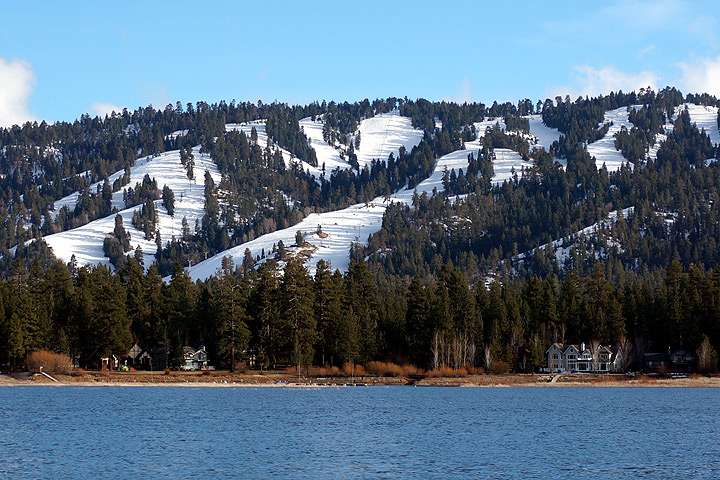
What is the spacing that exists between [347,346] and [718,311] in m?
55.8

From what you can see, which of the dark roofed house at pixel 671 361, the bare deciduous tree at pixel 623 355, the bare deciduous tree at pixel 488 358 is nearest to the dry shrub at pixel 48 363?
the bare deciduous tree at pixel 488 358

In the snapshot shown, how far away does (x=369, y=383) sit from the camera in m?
122

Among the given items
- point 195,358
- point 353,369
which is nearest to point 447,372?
point 353,369

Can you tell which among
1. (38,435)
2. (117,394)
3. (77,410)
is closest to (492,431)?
(38,435)

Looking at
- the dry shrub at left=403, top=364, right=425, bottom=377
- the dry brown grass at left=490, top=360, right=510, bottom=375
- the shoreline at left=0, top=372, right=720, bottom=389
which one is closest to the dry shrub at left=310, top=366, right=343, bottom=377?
the shoreline at left=0, top=372, right=720, bottom=389

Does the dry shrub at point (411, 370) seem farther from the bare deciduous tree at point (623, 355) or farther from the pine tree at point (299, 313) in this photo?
the bare deciduous tree at point (623, 355)

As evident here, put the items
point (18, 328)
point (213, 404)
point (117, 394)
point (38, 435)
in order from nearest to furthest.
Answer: point (38, 435)
point (213, 404)
point (117, 394)
point (18, 328)

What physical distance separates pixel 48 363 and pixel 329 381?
1499 inches

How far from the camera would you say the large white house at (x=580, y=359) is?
139 m

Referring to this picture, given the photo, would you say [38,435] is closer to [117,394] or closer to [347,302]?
[117,394]

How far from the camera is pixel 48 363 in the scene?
117 meters

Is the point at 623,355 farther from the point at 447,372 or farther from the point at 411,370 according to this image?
the point at 411,370

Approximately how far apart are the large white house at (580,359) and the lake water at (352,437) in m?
40.9

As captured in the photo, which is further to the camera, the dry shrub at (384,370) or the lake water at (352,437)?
the dry shrub at (384,370)
